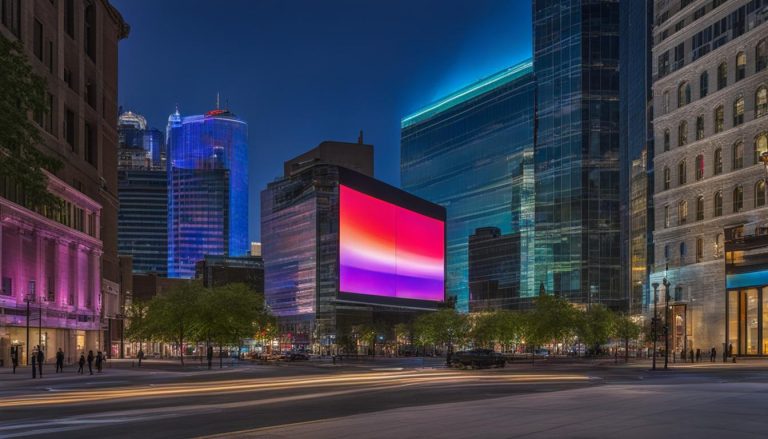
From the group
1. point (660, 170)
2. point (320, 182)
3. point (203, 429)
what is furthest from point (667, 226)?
point (320, 182)

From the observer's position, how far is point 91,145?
9725cm

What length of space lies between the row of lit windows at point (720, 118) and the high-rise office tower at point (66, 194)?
218 ft

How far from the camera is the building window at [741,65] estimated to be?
78.1 m

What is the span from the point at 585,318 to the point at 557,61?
8959 cm

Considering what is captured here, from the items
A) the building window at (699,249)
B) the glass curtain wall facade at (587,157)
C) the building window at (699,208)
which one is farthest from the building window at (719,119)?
the glass curtain wall facade at (587,157)

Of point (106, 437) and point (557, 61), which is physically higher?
point (557, 61)

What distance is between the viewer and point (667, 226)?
9081cm

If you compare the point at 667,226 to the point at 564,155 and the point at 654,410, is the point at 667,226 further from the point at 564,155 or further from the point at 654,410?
the point at 564,155

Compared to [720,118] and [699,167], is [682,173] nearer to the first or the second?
[699,167]

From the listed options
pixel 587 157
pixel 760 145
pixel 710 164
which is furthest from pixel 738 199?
pixel 587 157

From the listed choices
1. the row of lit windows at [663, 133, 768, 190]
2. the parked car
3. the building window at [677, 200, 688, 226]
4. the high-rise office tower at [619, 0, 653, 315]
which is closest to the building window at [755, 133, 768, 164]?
the row of lit windows at [663, 133, 768, 190]

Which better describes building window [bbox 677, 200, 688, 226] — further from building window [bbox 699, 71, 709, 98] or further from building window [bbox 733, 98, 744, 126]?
building window [bbox 699, 71, 709, 98]

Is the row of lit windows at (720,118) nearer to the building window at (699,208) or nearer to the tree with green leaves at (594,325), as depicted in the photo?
the building window at (699,208)

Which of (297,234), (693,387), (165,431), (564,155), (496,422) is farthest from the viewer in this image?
(297,234)
